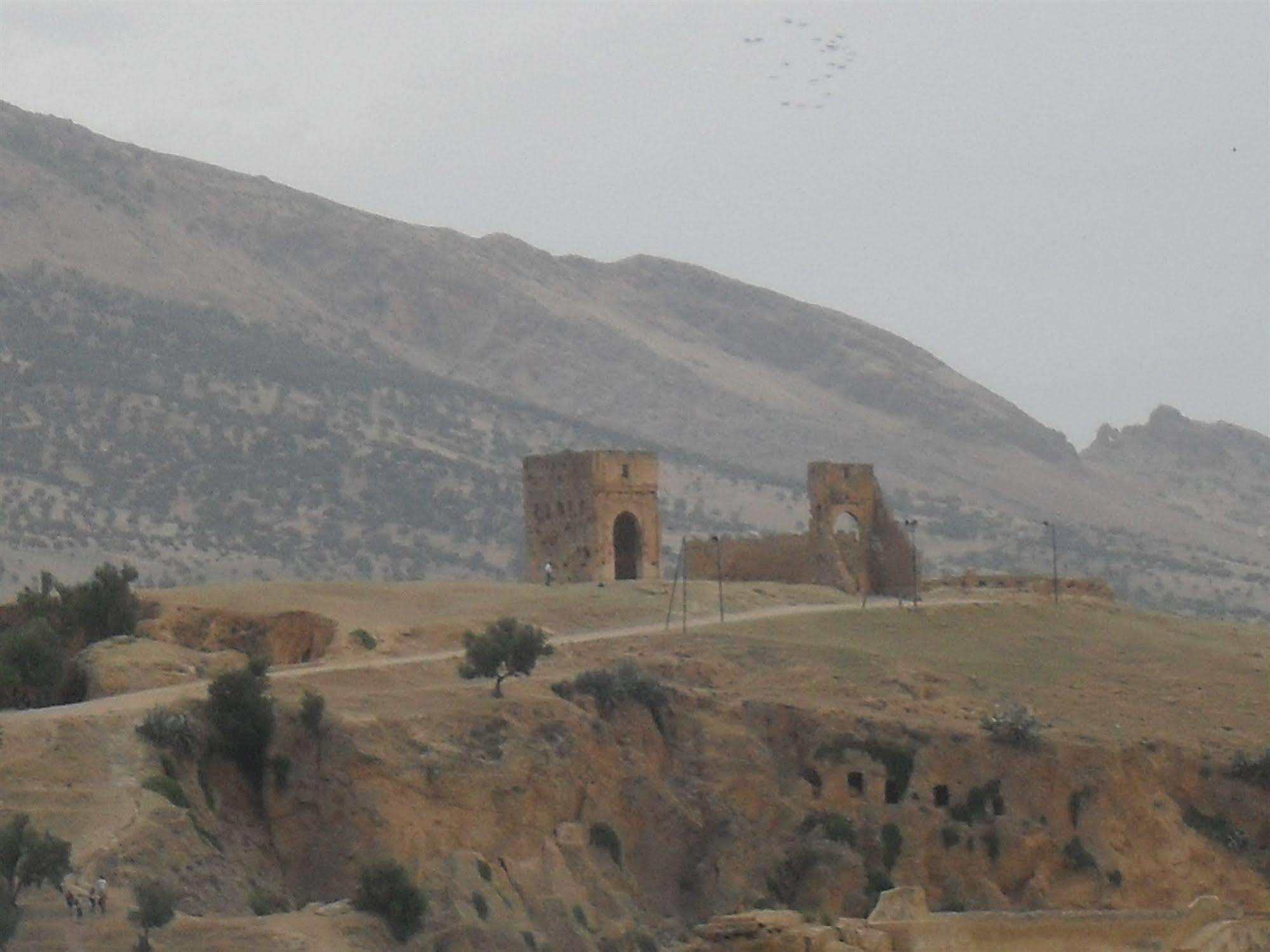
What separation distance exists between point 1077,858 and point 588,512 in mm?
16684

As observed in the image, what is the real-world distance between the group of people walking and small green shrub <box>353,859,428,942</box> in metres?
4.00

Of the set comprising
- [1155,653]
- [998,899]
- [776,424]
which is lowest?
[998,899]

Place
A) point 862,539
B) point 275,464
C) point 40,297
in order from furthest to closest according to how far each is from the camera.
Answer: point 40,297 < point 275,464 < point 862,539

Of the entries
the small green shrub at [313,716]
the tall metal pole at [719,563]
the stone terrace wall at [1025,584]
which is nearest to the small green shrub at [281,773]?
the small green shrub at [313,716]

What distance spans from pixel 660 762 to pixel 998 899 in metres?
6.21

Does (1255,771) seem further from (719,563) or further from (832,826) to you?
(719,563)

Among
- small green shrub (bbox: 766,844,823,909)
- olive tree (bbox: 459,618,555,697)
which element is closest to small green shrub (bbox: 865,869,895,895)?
small green shrub (bbox: 766,844,823,909)

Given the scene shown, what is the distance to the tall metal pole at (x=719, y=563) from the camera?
6012cm

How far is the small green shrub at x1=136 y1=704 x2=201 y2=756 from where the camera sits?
42750 mm

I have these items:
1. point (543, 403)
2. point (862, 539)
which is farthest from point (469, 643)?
point (543, 403)

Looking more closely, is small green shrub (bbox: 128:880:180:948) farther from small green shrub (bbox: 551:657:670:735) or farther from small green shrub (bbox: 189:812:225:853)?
small green shrub (bbox: 551:657:670:735)

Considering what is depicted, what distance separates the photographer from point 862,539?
67688 millimetres

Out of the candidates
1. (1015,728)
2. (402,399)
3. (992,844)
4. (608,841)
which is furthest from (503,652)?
(402,399)

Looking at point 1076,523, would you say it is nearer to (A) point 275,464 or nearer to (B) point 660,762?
(A) point 275,464
